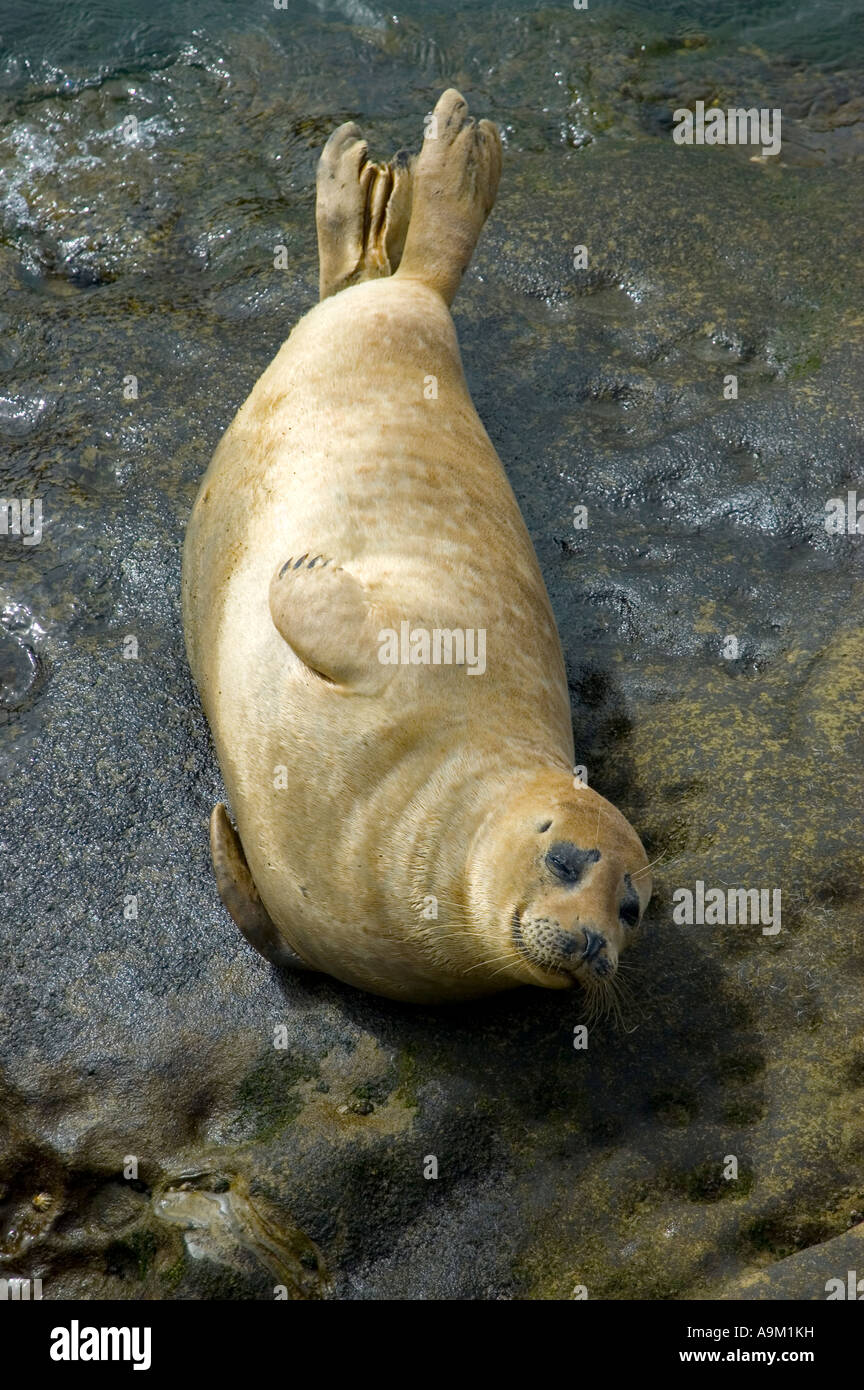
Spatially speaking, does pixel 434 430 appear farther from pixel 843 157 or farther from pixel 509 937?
pixel 843 157

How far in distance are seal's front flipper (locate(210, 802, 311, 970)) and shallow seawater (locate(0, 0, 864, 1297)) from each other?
0.12 m

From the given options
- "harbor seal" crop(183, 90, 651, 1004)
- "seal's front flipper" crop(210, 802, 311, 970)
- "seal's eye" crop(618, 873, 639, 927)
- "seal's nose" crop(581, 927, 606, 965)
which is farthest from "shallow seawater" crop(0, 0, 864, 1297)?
"seal's nose" crop(581, 927, 606, 965)

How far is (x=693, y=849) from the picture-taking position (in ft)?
16.7

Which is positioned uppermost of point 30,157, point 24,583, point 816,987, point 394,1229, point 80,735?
point 30,157

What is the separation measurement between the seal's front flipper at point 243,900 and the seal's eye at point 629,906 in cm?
119

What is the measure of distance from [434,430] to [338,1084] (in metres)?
2.45

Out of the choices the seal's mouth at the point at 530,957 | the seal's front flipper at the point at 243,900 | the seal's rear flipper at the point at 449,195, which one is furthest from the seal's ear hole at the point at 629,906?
the seal's rear flipper at the point at 449,195

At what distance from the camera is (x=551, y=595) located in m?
5.95

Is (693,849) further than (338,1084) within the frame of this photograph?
Yes

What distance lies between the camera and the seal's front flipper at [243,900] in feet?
15.7

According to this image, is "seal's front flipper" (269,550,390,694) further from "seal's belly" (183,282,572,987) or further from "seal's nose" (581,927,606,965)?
"seal's nose" (581,927,606,965)

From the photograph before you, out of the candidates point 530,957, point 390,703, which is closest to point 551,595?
point 390,703

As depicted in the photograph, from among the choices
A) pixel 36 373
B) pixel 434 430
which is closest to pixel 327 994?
pixel 434 430

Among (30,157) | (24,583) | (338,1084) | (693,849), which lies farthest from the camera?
(30,157)
